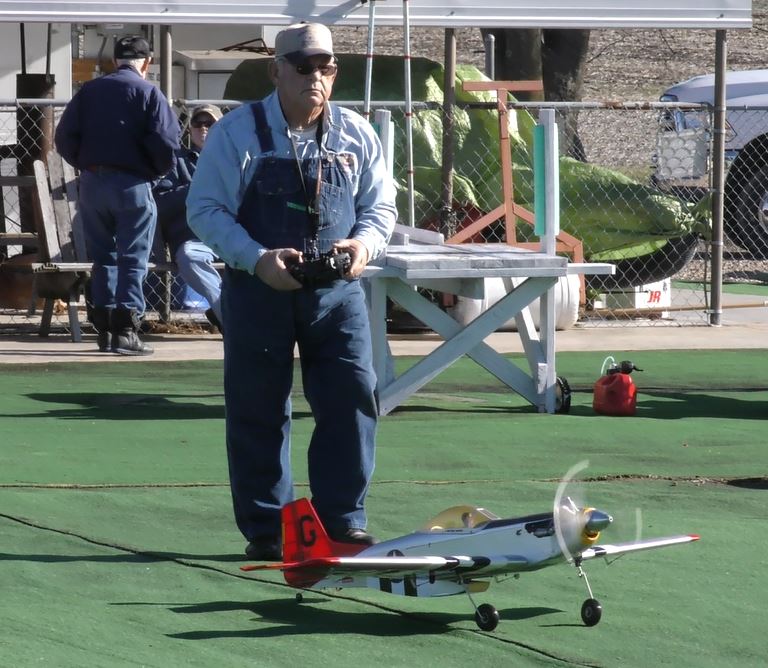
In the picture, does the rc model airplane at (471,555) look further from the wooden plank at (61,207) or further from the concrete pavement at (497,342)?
the wooden plank at (61,207)

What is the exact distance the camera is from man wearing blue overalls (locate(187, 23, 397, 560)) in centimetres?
507

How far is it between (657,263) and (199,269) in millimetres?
5011

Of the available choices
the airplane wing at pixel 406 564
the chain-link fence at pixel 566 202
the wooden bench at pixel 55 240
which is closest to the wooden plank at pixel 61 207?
the wooden bench at pixel 55 240

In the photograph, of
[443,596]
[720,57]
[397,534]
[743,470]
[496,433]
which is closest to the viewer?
[443,596]

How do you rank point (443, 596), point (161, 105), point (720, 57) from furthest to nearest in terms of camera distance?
point (720, 57), point (161, 105), point (443, 596)

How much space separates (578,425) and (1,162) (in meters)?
8.09

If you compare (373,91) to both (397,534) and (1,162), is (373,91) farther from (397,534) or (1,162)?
(397,534)

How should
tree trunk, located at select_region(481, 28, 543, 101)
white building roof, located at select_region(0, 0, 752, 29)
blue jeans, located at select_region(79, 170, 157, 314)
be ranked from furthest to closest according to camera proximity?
tree trunk, located at select_region(481, 28, 543, 101) < white building roof, located at select_region(0, 0, 752, 29) < blue jeans, located at select_region(79, 170, 157, 314)

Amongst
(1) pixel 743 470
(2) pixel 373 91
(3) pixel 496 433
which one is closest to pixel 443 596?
(1) pixel 743 470

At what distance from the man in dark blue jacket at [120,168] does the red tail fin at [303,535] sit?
6.03 metres

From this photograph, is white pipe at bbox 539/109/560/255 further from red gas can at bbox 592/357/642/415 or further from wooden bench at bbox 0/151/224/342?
wooden bench at bbox 0/151/224/342

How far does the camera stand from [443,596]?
4.63 m

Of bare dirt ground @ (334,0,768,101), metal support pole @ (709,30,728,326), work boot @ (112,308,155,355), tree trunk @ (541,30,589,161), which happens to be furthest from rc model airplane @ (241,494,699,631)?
bare dirt ground @ (334,0,768,101)

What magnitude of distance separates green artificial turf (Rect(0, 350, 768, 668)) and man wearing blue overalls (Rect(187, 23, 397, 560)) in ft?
1.12
